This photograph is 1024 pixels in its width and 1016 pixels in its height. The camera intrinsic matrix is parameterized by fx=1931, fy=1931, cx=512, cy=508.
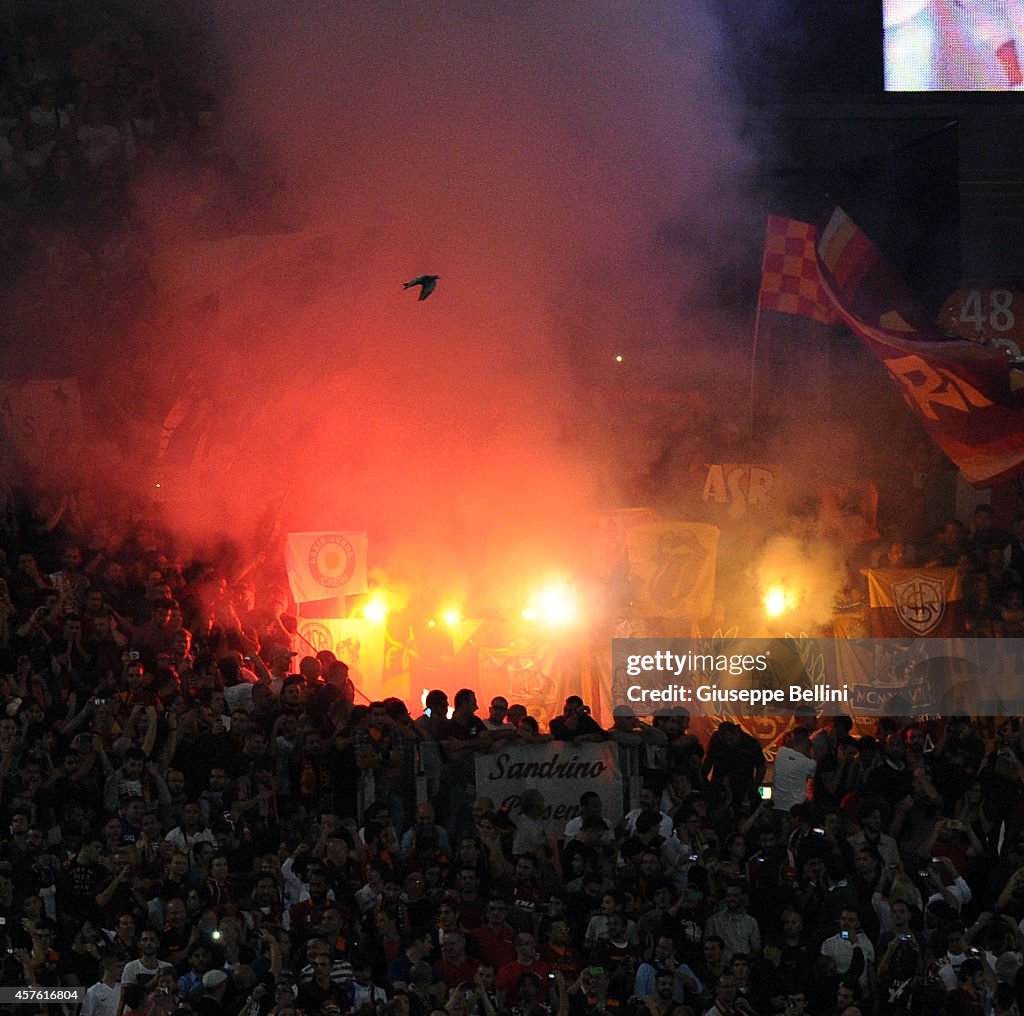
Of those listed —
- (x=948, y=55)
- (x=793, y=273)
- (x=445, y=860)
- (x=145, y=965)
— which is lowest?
(x=145, y=965)

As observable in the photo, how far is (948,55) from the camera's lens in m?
13.2

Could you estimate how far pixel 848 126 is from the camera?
42.9 feet

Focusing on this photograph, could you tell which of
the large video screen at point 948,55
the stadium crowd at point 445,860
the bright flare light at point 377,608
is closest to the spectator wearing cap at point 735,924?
the stadium crowd at point 445,860

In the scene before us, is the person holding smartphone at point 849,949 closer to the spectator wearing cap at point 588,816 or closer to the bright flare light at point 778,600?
the spectator wearing cap at point 588,816

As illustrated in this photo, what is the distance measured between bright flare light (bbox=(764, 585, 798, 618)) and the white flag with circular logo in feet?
7.49

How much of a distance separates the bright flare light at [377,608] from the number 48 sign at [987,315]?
4.16 meters

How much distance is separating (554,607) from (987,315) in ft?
12.8

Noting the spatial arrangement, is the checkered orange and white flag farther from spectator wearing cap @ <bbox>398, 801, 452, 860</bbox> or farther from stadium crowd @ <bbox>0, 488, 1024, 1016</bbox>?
spectator wearing cap @ <bbox>398, 801, 452, 860</bbox>

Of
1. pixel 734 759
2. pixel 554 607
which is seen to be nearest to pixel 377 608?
pixel 554 607

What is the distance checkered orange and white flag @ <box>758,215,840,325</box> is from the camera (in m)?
10.7

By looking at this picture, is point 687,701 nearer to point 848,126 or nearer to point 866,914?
point 866,914

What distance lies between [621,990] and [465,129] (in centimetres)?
548

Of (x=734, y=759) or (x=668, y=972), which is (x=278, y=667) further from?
(x=668, y=972)

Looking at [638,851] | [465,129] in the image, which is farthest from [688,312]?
[638,851]
